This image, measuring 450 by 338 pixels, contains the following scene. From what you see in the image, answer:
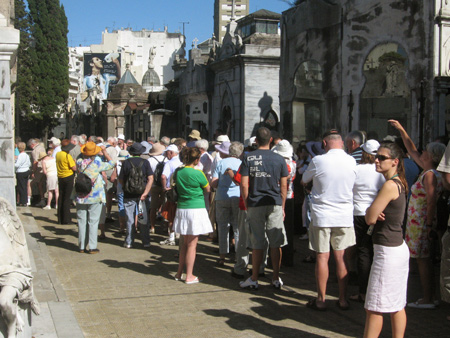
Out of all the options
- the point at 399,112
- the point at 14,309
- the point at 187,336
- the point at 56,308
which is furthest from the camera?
the point at 399,112

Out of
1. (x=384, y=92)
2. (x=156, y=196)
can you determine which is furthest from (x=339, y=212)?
(x=384, y=92)

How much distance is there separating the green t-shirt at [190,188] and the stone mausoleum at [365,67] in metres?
5.52

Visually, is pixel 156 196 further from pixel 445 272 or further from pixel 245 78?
pixel 245 78

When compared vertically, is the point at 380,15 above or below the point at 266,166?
above

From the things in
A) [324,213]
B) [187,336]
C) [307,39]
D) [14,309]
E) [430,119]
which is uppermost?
[307,39]

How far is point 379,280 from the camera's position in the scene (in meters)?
4.80

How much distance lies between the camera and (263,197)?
728cm

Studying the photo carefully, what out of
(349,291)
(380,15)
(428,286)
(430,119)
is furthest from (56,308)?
(380,15)

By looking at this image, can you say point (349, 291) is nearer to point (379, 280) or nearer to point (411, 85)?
point (379, 280)

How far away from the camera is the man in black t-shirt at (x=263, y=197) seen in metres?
7.28

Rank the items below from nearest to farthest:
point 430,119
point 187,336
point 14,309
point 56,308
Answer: point 14,309, point 187,336, point 56,308, point 430,119

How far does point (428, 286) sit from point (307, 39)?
992cm

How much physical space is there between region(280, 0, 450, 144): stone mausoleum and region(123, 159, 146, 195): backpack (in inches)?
214

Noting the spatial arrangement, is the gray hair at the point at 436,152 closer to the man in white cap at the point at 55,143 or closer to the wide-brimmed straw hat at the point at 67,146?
the wide-brimmed straw hat at the point at 67,146
